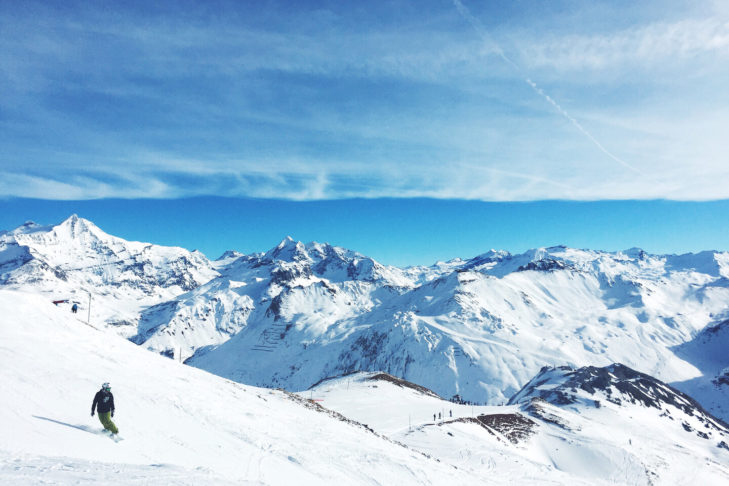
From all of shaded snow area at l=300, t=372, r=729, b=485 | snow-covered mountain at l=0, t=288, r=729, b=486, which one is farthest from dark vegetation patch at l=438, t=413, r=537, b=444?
snow-covered mountain at l=0, t=288, r=729, b=486

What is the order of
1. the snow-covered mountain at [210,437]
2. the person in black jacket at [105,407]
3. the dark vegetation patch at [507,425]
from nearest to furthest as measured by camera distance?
1. the snow-covered mountain at [210,437]
2. the person in black jacket at [105,407]
3. the dark vegetation patch at [507,425]

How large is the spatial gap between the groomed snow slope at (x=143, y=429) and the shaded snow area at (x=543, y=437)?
1150cm

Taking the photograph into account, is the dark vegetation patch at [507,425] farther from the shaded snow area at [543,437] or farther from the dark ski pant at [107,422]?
the dark ski pant at [107,422]

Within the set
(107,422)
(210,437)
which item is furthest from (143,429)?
(210,437)

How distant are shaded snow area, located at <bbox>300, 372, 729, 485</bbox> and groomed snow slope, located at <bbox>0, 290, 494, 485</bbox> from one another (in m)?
11.5

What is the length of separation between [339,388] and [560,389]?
5840 cm

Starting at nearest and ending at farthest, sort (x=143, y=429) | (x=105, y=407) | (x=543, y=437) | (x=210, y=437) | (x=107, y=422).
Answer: (x=105, y=407) < (x=107, y=422) < (x=143, y=429) < (x=210, y=437) < (x=543, y=437)

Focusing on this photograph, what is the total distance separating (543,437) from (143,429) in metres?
53.2

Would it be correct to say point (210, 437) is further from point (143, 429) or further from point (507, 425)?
point (507, 425)

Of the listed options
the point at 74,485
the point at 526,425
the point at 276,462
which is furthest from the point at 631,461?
the point at 74,485

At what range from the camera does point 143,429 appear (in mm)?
16703

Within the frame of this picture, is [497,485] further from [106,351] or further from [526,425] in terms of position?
[526,425]

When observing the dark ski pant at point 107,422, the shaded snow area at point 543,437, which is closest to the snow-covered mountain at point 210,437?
the shaded snow area at point 543,437

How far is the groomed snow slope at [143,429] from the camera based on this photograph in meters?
11.8
